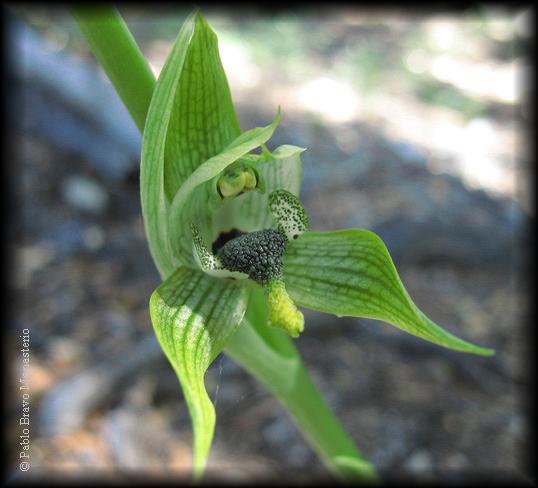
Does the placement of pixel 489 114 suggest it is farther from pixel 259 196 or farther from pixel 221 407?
pixel 259 196

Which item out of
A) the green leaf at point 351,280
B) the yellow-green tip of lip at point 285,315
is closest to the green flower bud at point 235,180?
the green leaf at point 351,280

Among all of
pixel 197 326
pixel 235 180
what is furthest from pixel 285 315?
pixel 235 180

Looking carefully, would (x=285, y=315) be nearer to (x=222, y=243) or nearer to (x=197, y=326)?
(x=197, y=326)

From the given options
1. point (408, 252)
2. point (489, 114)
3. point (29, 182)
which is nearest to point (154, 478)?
point (408, 252)

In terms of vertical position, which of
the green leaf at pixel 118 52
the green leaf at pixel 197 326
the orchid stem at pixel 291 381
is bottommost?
the orchid stem at pixel 291 381
